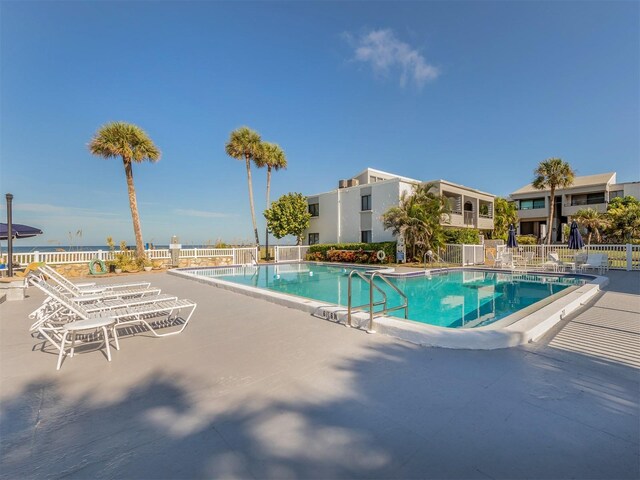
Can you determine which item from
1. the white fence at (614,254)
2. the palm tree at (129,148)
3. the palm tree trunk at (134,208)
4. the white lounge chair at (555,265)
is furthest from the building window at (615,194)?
the palm tree trunk at (134,208)

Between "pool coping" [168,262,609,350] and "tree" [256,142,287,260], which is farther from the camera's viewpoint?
"tree" [256,142,287,260]

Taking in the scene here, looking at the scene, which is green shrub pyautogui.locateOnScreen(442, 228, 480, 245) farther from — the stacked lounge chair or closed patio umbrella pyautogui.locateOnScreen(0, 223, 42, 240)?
closed patio umbrella pyautogui.locateOnScreen(0, 223, 42, 240)

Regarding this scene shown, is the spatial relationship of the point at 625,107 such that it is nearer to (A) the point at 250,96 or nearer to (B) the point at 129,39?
(A) the point at 250,96

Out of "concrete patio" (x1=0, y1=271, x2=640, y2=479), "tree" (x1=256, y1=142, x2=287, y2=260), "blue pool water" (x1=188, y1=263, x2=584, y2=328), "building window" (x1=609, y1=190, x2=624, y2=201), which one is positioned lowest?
"blue pool water" (x1=188, y1=263, x2=584, y2=328)

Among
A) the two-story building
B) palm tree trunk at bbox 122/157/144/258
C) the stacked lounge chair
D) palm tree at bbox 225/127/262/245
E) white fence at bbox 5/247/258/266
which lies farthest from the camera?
the two-story building

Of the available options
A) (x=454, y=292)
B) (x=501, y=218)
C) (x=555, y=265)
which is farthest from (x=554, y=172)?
(x=454, y=292)

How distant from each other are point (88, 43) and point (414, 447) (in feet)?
56.1

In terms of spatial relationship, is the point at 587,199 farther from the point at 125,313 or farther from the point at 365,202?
the point at 125,313

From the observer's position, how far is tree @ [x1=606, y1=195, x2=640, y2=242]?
24859 mm

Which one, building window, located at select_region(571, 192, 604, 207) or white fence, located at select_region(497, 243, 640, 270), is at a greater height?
building window, located at select_region(571, 192, 604, 207)

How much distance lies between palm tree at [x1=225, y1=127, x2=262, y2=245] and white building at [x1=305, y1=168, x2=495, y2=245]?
548 cm

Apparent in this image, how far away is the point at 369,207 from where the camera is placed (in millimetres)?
23141

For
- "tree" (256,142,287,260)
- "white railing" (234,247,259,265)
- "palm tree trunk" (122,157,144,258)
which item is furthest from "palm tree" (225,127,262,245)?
"palm tree trunk" (122,157,144,258)

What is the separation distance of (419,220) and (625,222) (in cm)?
2246
